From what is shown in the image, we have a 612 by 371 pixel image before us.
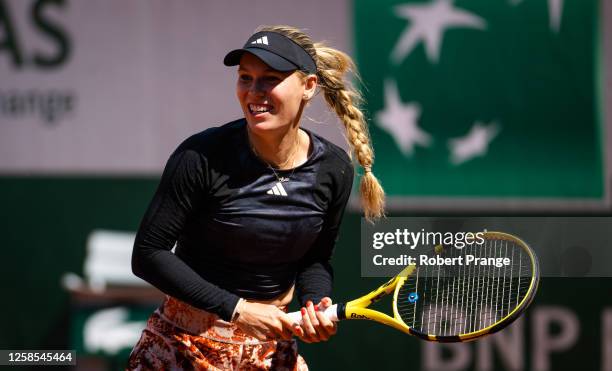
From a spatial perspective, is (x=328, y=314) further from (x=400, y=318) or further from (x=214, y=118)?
(x=214, y=118)

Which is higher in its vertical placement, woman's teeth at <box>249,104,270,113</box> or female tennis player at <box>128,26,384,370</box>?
woman's teeth at <box>249,104,270,113</box>

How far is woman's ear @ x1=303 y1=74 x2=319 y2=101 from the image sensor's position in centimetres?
341

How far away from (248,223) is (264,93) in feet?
1.27

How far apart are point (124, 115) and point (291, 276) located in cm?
267

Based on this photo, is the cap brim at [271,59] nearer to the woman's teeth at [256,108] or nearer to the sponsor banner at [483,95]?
the woman's teeth at [256,108]

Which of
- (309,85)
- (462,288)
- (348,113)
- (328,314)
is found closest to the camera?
(328,314)

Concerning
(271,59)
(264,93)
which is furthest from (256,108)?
(271,59)

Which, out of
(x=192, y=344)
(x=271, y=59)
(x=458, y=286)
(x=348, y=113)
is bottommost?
(x=192, y=344)

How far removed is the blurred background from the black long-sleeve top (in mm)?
2441

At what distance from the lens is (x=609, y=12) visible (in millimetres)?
Answer: 5969

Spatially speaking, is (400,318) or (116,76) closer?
(400,318)

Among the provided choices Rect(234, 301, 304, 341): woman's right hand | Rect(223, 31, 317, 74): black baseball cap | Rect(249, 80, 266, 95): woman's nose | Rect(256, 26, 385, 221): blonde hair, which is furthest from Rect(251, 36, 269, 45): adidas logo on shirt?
Rect(234, 301, 304, 341): woman's right hand

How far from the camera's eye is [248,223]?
3301mm

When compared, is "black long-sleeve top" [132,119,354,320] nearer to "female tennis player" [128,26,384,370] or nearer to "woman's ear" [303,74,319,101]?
"female tennis player" [128,26,384,370]
